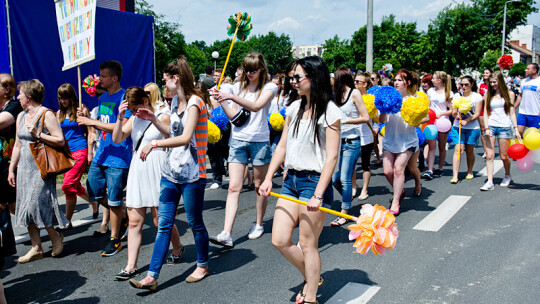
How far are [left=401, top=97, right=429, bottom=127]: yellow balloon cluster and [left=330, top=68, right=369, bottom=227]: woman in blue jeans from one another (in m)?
0.68

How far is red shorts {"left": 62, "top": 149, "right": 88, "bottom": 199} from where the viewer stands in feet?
17.6

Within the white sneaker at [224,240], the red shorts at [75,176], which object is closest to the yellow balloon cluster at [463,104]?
the white sneaker at [224,240]

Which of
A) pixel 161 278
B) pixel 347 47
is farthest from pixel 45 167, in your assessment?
pixel 347 47

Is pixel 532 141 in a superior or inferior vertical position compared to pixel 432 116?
inferior

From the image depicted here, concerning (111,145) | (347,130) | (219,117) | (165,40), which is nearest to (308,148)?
(111,145)

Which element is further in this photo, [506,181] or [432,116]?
[432,116]

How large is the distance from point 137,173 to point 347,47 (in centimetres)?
8066

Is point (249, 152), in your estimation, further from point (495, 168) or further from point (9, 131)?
point (495, 168)

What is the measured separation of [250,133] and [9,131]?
257cm

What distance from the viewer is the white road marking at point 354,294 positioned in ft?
11.7

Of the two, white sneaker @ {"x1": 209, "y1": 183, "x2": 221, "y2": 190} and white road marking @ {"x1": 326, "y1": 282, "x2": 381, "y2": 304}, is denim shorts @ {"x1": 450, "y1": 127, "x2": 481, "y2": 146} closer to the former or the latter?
white sneaker @ {"x1": 209, "y1": 183, "x2": 221, "y2": 190}

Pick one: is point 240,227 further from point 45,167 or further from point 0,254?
point 0,254

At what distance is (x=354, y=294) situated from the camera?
3.70 meters

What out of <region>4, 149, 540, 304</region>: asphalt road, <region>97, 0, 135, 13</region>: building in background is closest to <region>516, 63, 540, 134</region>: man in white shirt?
<region>4, 149, 540, 304</region>: asphalt road
